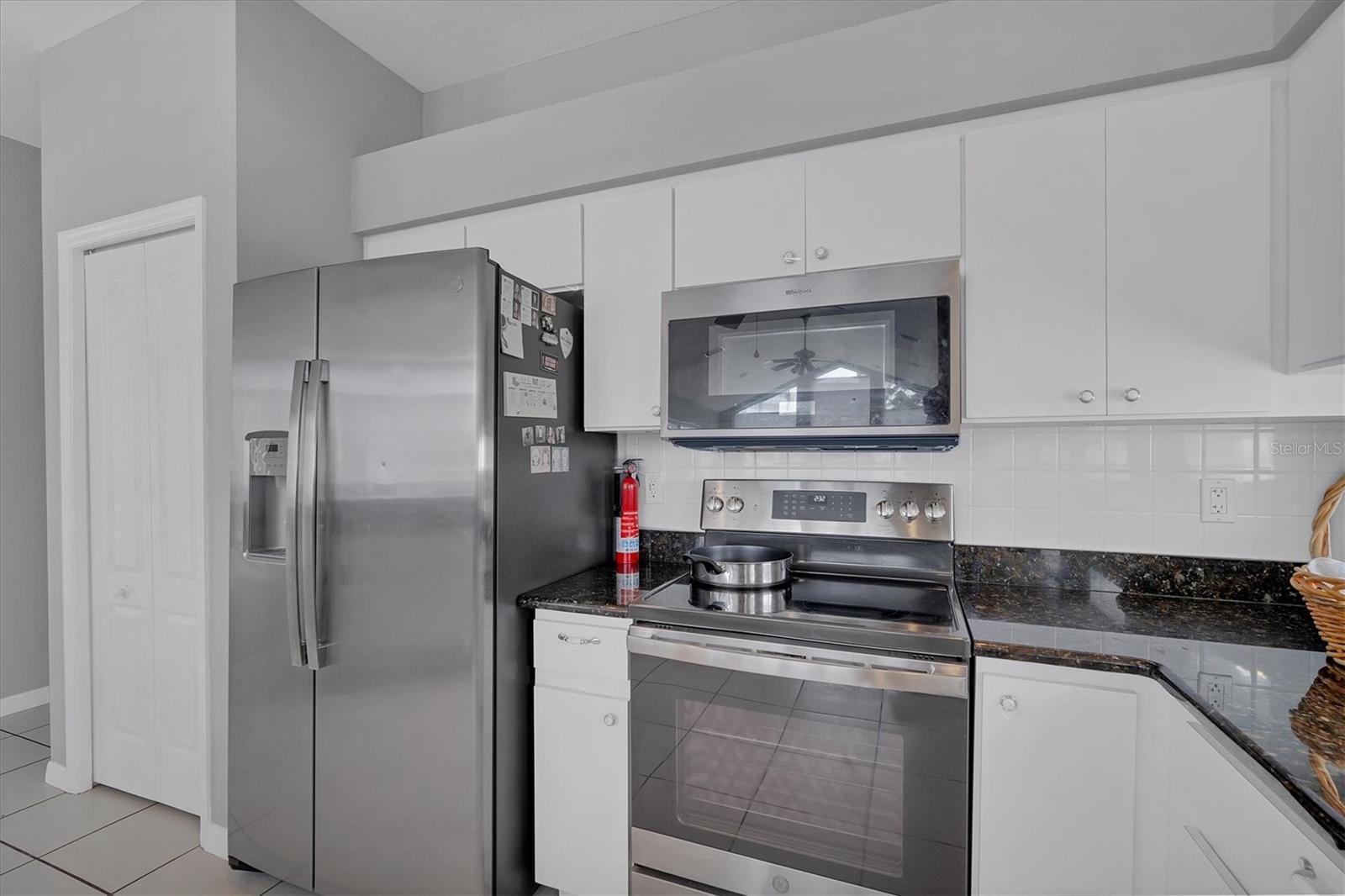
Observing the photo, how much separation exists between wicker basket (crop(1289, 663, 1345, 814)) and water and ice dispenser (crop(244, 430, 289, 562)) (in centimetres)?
228

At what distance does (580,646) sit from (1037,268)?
1.59 meters

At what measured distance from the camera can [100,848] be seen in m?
2.09

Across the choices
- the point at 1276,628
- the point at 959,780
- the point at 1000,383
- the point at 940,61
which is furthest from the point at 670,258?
the point at 1276,628

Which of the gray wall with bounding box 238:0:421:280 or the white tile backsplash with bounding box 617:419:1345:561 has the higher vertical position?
the gray wall with bounding box 238:0:421:280

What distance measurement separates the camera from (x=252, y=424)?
193cm

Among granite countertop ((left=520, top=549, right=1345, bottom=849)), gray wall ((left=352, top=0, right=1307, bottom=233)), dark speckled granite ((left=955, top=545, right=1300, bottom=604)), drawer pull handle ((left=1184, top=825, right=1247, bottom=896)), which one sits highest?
gray wall ((left=352, top=0, right=1307, bottom=233))

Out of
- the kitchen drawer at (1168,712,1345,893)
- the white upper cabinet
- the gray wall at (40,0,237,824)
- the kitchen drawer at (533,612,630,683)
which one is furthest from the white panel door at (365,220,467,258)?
the kitchen drawer at (1168,712,1345,893)

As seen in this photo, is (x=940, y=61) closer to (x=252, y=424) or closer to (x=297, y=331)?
(x=297, y=331)

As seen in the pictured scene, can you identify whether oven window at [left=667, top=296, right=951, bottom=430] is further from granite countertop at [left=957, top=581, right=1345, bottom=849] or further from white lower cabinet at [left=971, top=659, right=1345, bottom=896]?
white lower cabinet at [left=971, top=659, right=1345, bottom=896]

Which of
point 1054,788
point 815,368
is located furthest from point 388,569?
point 1054,788

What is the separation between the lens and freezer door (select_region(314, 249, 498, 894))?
1.66m

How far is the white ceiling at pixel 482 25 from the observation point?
2311 millimetres

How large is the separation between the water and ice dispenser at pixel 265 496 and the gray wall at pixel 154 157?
0.91 feet

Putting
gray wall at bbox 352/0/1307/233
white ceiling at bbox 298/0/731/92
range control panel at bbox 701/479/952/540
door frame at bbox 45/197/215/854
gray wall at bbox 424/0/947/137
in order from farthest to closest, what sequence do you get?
door frame at bbox 45/197/215/854
white ceiling at bbox 298/0/731/92
gray wall at bbox 424/0/947/137
range control panel at bbox 701/479/952/540
gray wall at bbox 352/0/1307/233
